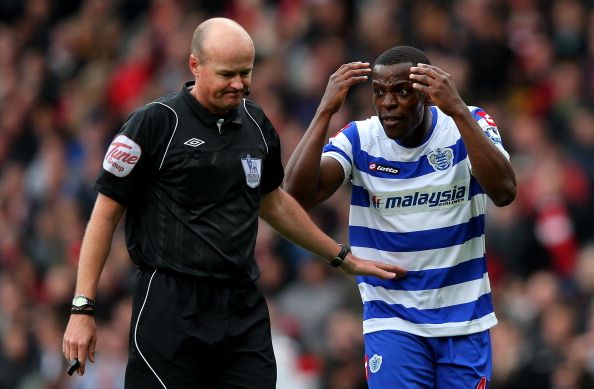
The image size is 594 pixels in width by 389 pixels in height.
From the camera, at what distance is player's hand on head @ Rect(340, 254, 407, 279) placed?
7547 millimetres

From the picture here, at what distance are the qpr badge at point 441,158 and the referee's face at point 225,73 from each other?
124 cm

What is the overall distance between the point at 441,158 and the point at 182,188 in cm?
155

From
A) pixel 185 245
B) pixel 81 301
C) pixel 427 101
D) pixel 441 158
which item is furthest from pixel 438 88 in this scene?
pixel 81 301

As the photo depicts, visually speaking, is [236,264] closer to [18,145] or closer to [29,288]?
[29,288]

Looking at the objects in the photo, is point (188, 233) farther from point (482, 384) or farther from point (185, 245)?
point (482, 384)

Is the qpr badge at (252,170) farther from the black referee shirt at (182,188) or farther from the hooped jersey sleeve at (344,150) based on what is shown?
the hooped jersey sleeve at (344,150)

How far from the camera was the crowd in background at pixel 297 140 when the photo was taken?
1202cm

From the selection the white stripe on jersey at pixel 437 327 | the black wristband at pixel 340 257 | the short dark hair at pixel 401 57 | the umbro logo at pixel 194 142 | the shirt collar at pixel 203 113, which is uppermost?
the short dark hair at pixel 401 57

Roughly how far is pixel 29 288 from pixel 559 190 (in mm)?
6239

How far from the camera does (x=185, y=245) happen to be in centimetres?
684

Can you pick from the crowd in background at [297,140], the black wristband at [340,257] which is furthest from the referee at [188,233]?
the crowd in background at [297,140]

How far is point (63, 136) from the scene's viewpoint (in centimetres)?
1723

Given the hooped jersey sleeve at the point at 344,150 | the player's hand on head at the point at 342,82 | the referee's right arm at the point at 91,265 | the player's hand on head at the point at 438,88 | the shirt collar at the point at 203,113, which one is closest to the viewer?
the referee's right arm at the point at 91,265

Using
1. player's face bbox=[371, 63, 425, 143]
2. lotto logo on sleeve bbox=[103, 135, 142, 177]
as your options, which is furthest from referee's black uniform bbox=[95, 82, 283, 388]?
player's face bbox=[371, 63, 425, 143]
